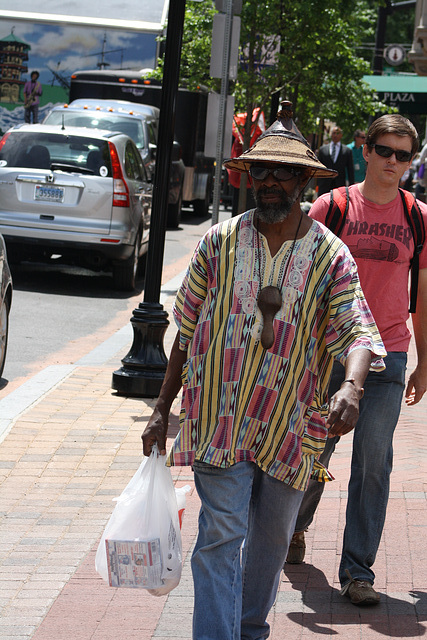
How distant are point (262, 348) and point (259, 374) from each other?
0.08 meters

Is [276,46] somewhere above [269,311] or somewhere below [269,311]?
above

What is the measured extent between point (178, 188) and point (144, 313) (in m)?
13.5

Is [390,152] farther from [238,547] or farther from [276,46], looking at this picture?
[276,46]

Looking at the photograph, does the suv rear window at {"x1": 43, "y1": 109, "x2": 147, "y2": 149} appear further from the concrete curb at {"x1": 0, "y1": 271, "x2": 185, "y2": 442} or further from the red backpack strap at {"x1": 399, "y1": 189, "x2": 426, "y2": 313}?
the red backpack strap at {"x1": 399, "y1": 189, "x2": 426, "y2": 313}

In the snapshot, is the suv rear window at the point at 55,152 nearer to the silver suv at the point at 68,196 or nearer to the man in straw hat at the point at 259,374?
the silver suv at the point at 68,196

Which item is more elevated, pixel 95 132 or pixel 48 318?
pixel 95 132

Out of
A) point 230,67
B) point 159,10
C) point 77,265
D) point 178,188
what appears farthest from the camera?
point 159,10

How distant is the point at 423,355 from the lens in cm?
460

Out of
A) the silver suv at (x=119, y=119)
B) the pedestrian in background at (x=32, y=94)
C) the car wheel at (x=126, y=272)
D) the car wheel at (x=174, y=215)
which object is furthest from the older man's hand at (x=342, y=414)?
the pedestrian in background at (x=32, y=94)

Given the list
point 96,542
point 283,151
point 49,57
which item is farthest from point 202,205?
point 283,151

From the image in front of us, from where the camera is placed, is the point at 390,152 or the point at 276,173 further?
the point at 390,152

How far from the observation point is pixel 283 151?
11.5 feet

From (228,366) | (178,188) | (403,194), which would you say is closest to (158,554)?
(228,366)

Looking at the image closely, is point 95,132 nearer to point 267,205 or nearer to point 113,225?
point 113,225
